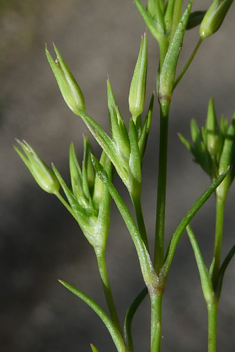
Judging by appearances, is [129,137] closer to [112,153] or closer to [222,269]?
[112,153]

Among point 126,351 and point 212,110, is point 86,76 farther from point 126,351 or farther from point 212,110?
point 126,351

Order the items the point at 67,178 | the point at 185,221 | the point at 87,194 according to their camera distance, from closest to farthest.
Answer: the point at 185,221 < the point at 87,194 < the point at 67,178

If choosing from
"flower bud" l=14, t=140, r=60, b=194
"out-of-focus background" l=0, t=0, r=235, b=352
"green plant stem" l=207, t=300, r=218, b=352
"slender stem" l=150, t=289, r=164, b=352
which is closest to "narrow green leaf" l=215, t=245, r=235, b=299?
"green plant stem" l=207, t=300, r=218, b=352

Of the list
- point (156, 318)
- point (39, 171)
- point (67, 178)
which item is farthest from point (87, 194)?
point (67, 178)

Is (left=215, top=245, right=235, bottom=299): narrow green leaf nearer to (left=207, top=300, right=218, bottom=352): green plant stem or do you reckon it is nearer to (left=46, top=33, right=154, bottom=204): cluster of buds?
(left=207, top=300, right=218, bottom=352): green plant stem

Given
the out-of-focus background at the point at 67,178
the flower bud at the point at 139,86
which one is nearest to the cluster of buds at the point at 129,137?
the flower bud at the point at 139,86

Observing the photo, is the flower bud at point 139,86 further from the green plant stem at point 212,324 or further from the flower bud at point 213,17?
the green plant stem at point 212,324
